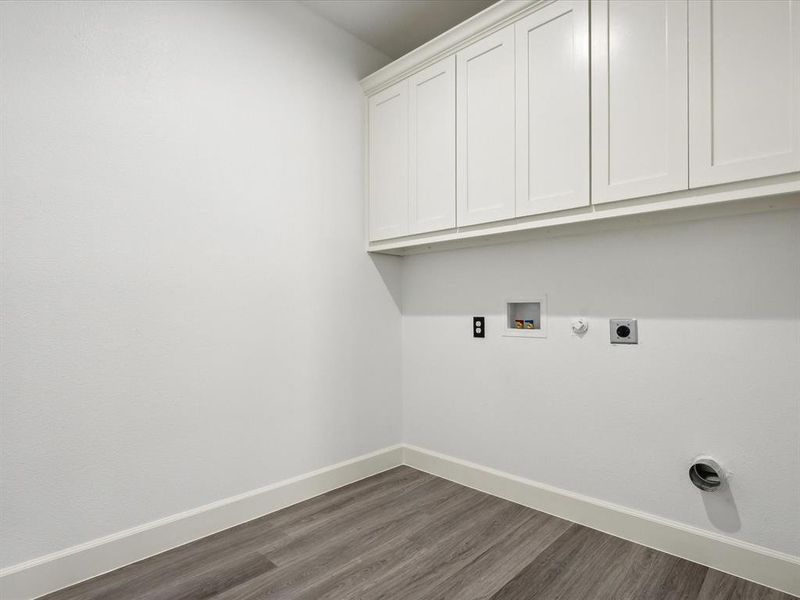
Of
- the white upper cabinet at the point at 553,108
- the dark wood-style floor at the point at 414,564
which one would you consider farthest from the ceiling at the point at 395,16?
the dark wood-style floor at the point at 414,564

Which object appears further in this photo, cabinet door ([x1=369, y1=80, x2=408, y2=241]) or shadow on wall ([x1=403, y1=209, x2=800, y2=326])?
cabinet door ([x1=369, y1=80, x2=408, y2=241])

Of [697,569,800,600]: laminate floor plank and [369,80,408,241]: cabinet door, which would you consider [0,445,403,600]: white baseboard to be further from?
[697,569,800,600]: laminate floor plank

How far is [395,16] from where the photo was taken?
8.07 ft

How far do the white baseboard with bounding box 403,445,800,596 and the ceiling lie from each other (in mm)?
2552

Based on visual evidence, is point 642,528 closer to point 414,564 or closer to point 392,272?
point 414,564

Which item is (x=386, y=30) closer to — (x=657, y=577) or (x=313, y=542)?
(x=313, y=542)

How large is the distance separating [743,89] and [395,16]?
71.1 inches

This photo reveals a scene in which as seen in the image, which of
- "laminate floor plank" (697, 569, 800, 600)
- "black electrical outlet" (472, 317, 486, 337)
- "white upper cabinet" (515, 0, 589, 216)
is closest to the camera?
"laminate floor plank" (697, 569, 800, 600)

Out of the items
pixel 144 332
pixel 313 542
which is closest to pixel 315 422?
pixel 313 542

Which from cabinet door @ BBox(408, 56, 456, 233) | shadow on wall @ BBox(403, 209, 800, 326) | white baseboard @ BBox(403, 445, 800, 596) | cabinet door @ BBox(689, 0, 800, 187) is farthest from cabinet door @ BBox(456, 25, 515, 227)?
white baseboard @ BBox(403, 445, 800, 596)

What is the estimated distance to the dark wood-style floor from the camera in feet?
5.13

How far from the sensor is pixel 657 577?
1.63 m

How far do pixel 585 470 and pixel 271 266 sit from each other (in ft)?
6.01

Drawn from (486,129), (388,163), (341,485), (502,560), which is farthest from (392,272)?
(502,560)
